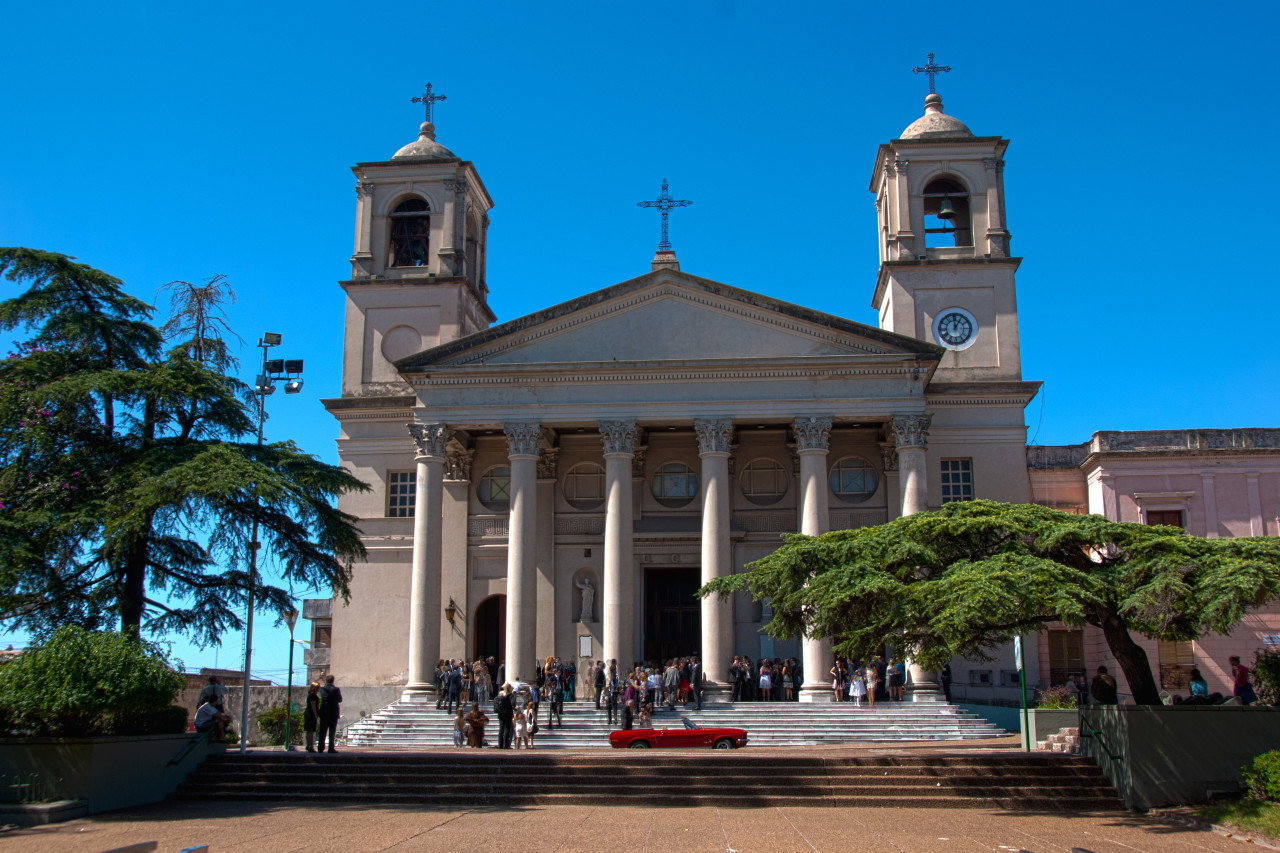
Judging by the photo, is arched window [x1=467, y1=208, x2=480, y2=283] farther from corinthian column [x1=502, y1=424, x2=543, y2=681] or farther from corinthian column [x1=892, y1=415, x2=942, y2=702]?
corinthian column [x1=892, y1=415, x2=942, y2=702]

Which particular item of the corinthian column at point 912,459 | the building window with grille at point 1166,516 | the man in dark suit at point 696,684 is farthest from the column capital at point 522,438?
the building window with grille at point 1166,516

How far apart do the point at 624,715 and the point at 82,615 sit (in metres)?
12.3

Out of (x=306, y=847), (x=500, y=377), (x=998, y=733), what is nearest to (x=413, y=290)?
(x=500, y=377)

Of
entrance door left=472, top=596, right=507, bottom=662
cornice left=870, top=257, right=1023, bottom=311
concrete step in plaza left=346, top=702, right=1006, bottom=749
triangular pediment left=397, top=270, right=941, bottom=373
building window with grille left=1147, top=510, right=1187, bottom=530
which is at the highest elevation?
cornice left=870, top=257, right=1023, bottom=311

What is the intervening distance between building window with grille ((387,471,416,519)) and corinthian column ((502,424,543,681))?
5377mm

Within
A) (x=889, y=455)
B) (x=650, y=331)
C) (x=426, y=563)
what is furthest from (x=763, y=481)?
(x=426, y=563)

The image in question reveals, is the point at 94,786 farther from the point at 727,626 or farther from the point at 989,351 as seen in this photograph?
the point at 989,351

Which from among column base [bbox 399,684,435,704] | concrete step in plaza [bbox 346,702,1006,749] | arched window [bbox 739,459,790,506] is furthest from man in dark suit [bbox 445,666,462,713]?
arched window [bbox 739,459,790,506]

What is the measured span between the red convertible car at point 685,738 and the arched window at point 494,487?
527 inches

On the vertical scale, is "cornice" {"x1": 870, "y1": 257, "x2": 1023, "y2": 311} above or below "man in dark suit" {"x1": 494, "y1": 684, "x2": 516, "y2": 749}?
above

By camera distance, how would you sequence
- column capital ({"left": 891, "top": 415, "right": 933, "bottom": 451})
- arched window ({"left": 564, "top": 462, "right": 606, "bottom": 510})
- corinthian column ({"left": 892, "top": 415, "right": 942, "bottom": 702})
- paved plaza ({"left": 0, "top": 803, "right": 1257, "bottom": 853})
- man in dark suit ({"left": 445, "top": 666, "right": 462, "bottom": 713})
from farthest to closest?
arched window ({"left": 564, "top": 462, "right": 606, "bottom": 510}) < column capital ({"left": 891, "top": 415, "right": 933, "bottom": 451}) < corinthian column ({"left": 892, "top": 415, "right": 942, "bottom": 702}) < man in dark suit ({"left": 445, "top": 666, "right": 462, "bottom": 713}) < paved plaza ({"left": 0, "top": 803, "right": 1257, "bottom": 853})

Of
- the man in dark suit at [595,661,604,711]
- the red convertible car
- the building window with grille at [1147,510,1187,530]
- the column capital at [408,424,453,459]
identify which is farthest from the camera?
the building window with grille at [1147,510,1187,530]

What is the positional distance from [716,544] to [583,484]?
6.83m

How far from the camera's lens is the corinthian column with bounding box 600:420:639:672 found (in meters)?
30.6
